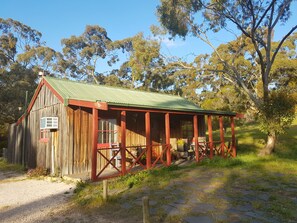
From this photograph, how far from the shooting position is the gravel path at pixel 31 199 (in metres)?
6.03

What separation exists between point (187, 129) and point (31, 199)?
10.5 m

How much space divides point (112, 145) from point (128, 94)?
3606 millimetres

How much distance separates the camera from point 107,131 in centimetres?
1170

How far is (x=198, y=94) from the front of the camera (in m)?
38.3

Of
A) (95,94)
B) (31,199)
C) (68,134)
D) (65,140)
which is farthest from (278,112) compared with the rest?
(31,199)

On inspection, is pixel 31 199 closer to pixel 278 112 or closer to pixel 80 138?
pixel 80 138

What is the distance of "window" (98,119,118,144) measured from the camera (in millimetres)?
11441

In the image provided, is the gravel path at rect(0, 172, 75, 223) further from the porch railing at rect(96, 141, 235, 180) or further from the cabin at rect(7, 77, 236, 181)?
the porch railing at rect(96, 141, 235, 180)

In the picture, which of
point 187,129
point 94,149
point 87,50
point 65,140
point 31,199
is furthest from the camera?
point 87,50

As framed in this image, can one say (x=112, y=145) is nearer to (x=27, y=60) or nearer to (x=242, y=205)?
(x=242, y=205)

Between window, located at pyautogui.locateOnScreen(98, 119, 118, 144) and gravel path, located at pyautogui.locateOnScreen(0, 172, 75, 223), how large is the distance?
2717 mm

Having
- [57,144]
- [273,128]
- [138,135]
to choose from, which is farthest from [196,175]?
[273,128]

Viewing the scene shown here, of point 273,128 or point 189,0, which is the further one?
point 189,0

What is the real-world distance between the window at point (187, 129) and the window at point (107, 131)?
5310 mm
